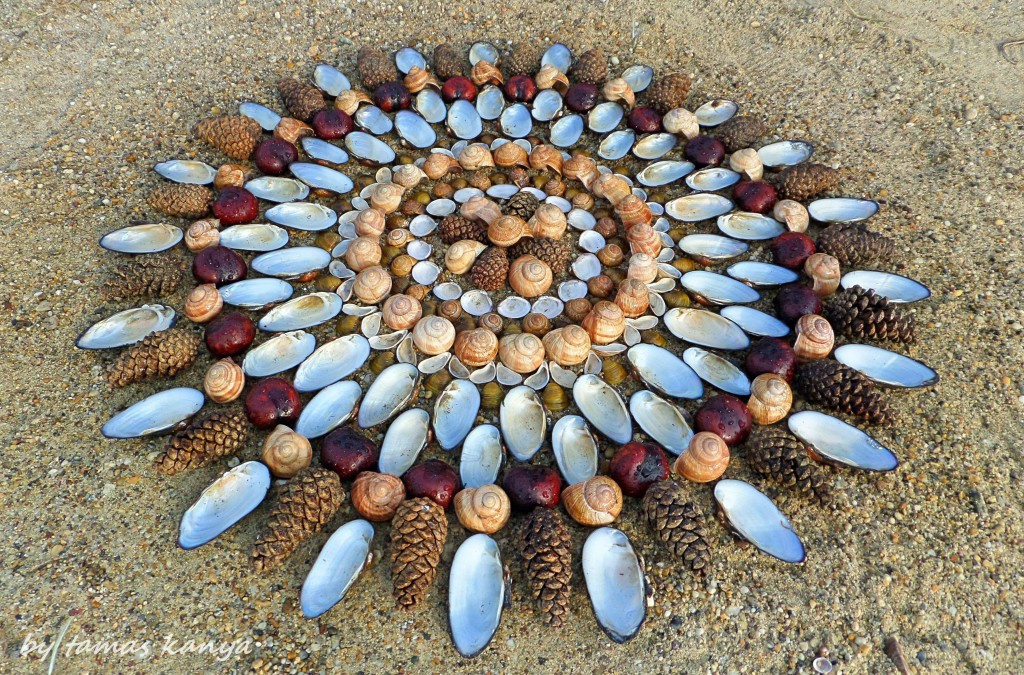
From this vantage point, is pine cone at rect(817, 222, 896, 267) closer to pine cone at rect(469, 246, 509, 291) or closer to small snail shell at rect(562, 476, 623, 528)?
pine cone at rect(469, 246, 509, 291)

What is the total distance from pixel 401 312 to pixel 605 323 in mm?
1120

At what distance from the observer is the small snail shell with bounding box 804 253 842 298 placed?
3.56 metres

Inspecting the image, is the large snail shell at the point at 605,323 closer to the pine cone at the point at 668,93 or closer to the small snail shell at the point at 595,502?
the small snail shell at the point at 595,502

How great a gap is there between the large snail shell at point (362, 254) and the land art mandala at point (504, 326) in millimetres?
13

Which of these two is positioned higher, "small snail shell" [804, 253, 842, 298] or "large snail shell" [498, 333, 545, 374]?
"small snail shell" [804, 253, 842, 298]

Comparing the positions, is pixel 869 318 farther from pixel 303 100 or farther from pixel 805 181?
pixel 303 100

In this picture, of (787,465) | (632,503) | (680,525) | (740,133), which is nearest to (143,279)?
(632,503)

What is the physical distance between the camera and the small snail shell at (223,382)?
312 centimetres

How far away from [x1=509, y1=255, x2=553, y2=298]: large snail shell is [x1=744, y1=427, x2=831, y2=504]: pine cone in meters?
1.44

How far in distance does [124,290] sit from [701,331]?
3.23 metres

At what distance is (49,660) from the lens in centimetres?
244

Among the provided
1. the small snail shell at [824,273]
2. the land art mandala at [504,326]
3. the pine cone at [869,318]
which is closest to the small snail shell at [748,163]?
the land art mandala at [504,326]

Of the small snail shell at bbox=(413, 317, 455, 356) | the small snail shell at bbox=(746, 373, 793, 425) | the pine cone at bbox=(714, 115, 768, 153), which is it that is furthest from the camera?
the pine cone at bbox=(714, 115, 768, 153)

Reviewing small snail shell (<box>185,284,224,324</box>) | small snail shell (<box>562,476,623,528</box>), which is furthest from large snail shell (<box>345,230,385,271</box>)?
small snail shell (<box>562,476,623,528</box>)
